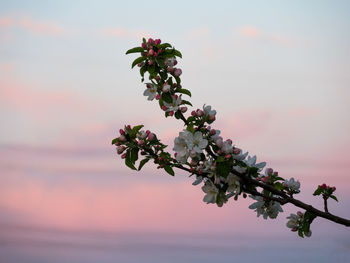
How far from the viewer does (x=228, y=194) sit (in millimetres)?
7031

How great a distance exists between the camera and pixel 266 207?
7.84m

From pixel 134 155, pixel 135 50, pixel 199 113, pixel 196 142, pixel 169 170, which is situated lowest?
pixel 169 170

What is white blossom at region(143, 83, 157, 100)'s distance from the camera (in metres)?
7.16

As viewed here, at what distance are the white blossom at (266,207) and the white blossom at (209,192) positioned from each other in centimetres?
99

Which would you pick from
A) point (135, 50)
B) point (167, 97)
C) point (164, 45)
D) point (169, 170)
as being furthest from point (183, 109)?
point (135, 50)

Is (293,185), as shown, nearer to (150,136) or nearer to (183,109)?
(183,109)

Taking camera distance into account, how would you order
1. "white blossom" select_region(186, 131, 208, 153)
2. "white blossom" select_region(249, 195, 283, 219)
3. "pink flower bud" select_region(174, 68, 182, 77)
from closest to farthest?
"white blossom" select_region(186, 131, 208, 153) < "pink flower bud" select_region(174, 68, 182, 77) < "white blossom" select_region(249, 195, 283, 219)

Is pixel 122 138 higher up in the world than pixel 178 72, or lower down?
lower down

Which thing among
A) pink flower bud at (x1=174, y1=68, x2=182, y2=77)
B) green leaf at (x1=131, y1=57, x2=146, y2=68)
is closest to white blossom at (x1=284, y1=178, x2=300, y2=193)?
pink flower bud at (x1=174, y1=68, x2=182, y2=77)

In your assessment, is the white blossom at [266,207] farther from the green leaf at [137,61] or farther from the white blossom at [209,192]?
the green leaf at [137,61]

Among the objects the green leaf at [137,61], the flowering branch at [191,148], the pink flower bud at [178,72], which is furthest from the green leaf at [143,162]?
the green leaf at [137,61]

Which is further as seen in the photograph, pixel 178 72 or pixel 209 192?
pixel 178 72

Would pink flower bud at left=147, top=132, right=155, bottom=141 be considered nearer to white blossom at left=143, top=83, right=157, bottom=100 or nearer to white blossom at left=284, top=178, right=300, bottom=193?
white blossom at left=143, top=83, right=157, bottom=100

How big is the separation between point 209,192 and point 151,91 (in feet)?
4.99
